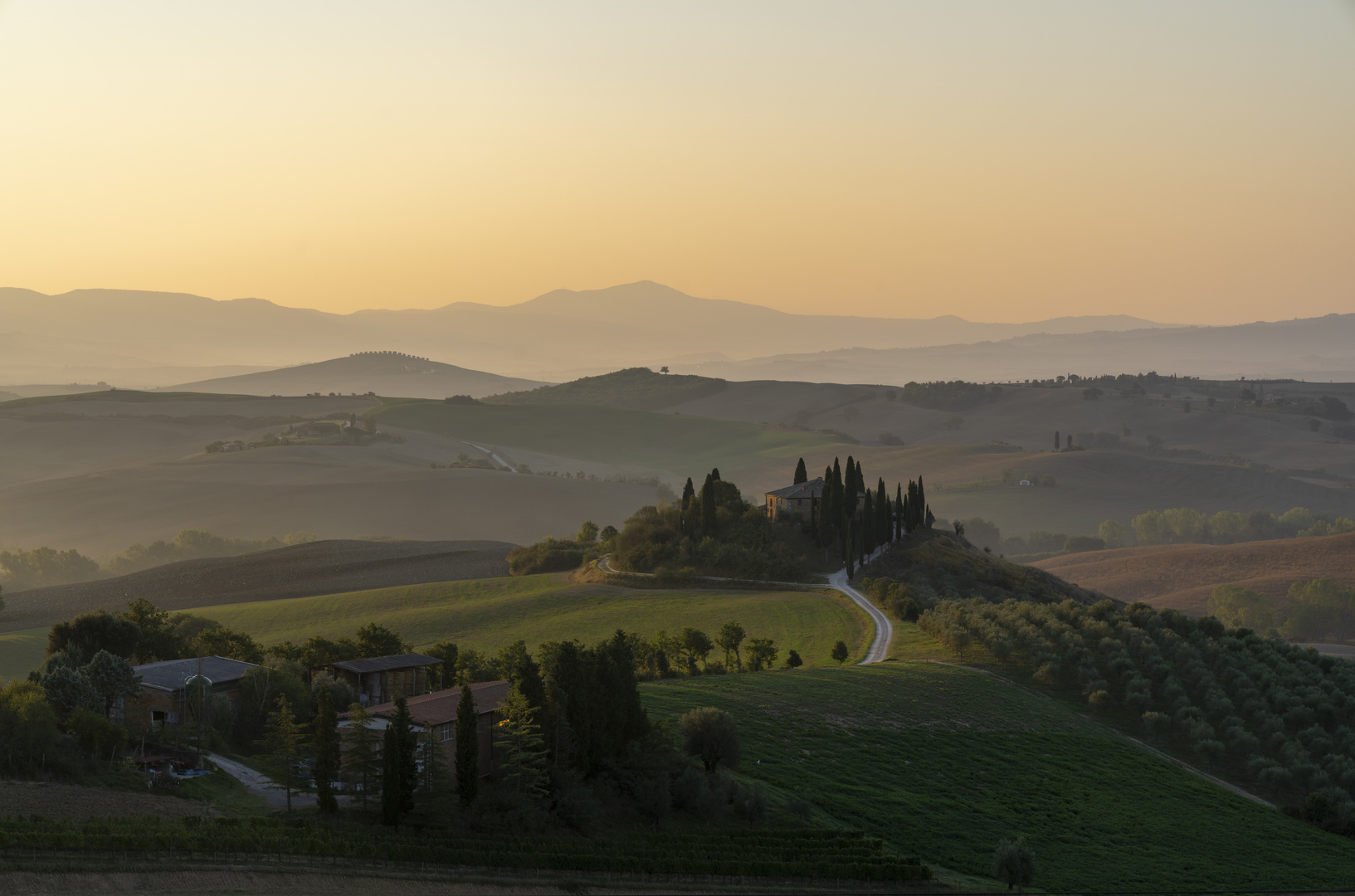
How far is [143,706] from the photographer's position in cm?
4188

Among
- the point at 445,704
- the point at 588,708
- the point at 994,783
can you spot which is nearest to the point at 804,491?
the point at 994,783

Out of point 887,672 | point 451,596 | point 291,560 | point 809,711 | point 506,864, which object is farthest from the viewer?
point 291,560

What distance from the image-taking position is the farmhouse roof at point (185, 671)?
1655 inches

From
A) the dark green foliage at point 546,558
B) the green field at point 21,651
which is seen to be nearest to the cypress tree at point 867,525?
the dark green foliage at point 546,558

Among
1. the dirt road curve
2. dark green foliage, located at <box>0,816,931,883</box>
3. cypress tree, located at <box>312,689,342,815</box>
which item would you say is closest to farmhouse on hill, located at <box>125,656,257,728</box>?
cypress tree, located at <box>312,689,342,815</box>

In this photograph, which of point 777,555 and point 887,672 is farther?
point 777,555

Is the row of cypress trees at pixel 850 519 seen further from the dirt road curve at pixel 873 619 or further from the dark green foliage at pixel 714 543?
the dark green foliage at pixel 714 543

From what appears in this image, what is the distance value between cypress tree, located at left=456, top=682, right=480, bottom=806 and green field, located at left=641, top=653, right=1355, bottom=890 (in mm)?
12960

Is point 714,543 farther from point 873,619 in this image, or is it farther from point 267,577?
point 267,577

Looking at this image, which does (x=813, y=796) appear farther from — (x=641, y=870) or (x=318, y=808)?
(x=318, y=808)

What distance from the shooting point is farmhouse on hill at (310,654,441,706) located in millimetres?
46281

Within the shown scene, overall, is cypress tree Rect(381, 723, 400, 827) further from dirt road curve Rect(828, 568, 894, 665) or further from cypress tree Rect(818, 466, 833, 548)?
cypress tree Rect(818, 466, 833, 548)

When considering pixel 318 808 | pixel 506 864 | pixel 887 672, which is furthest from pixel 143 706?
pixel 887 672

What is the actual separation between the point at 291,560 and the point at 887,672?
247ft
